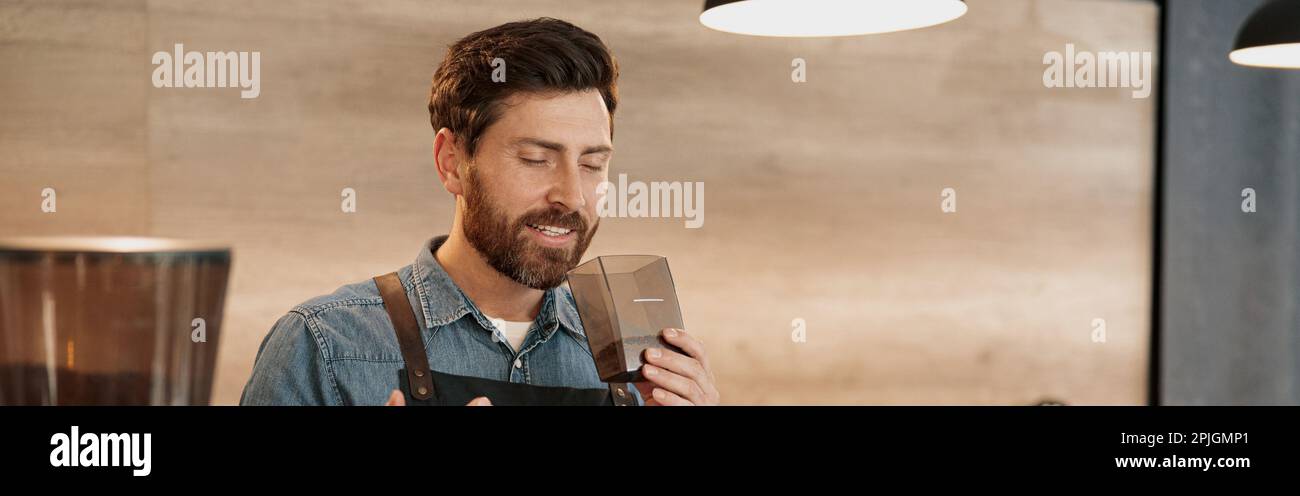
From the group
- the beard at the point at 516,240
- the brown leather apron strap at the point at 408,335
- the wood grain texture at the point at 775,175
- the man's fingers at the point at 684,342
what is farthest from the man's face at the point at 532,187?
the wood grain texture at the point at 775,175

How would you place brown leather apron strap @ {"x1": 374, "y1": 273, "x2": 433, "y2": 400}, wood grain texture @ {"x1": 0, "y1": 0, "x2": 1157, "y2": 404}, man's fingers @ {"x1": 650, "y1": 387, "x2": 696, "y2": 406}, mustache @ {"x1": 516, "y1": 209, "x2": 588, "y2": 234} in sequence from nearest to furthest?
man's fingers @ {"x1": 650, "y1": 387, "x2": 696, "y2": 406}
brown leather apron strap @ {"x1": 374, "y1": 273, "x2": 433, "y2": 400}
mustache @ {"x1": 516, "y1": 209, "x2": 588, "y2": 234}
wood grain texture @ {"x1": 0, "y1": 0, "x2": 1157, "y2": 404}

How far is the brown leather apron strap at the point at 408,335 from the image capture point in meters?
1.62

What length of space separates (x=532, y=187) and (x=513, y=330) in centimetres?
24

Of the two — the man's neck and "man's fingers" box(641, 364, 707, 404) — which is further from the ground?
the man's neck

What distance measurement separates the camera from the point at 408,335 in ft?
5.41

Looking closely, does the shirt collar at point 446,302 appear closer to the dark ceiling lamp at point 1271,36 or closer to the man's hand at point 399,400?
the man's hand at point 399,400

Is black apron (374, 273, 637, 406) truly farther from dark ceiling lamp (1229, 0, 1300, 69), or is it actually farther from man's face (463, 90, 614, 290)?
dark ceiling lamp (1229, 0, 1300, 69)

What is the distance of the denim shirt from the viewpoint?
1.60 meters

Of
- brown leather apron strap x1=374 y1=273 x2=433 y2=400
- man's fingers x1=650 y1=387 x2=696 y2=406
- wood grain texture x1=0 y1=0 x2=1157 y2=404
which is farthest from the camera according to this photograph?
wood grain texture x1=0 y1=0 x2=1157 y2=404

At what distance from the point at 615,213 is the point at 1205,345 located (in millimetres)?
1612

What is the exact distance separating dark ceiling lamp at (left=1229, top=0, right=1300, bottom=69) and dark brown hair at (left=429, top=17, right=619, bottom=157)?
1.15 m

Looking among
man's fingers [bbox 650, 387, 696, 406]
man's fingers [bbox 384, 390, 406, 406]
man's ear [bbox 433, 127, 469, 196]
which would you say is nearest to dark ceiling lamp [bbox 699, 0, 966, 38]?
man's ear [bbox 433, 127, 469, 196]

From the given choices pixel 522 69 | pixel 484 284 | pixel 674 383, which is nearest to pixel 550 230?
pixel 484 284
